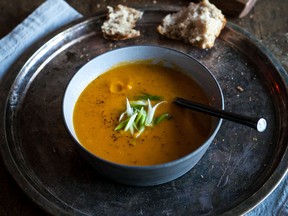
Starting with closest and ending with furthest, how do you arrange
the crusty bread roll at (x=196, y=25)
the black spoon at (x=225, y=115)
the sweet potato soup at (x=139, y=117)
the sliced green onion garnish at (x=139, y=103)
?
the black spoon at (x=225, y=115) → the sweet potato soup at (x=139, y=117) → the sliced green onion garnish at (x=139, y=103) → the crusty bread roll at (x=196, y=25)

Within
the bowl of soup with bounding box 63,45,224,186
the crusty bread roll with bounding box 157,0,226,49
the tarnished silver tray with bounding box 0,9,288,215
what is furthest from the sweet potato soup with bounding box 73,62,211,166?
the crusty bread roll with bounding box 157,0,226,49

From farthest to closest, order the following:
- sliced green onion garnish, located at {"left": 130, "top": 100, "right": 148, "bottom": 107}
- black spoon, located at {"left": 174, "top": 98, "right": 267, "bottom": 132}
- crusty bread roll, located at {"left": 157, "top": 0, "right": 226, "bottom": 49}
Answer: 1. crusty bread roll, located at {"left": 157, "top": 0, "right": 226, "bottom": 49}
2. sliced green onion garnish, located at {"left": 130, "top": 100, "right": 148, "bottom": 107}
3. black spoon, located at {"left": 174, "top": 98, "right": 267, "bottom": 132}

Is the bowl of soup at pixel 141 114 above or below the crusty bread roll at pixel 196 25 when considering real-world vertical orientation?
below

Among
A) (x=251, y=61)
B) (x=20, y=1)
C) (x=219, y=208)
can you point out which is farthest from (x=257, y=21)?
(x=20, y=1)

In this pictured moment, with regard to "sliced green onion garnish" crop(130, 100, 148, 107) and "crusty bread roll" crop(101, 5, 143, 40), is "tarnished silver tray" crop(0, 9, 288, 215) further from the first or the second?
"sliced green onion garnish" crop(130, 100, 148, 107)

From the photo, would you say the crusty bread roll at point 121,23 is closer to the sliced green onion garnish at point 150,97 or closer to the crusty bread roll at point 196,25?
the crusty bread roll at point 196,25

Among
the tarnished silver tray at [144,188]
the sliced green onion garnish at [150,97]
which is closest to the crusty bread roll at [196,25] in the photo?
the tarnished silver tray at [144,188]

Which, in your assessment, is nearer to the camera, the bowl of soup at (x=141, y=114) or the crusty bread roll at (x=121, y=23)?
the bowl of soup at (x=141, y=114)

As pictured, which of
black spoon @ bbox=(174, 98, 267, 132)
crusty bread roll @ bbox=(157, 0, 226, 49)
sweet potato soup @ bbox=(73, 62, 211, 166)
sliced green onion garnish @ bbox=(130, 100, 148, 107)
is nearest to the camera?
black spoon @ bbox=(174, 98, 267, 132)
